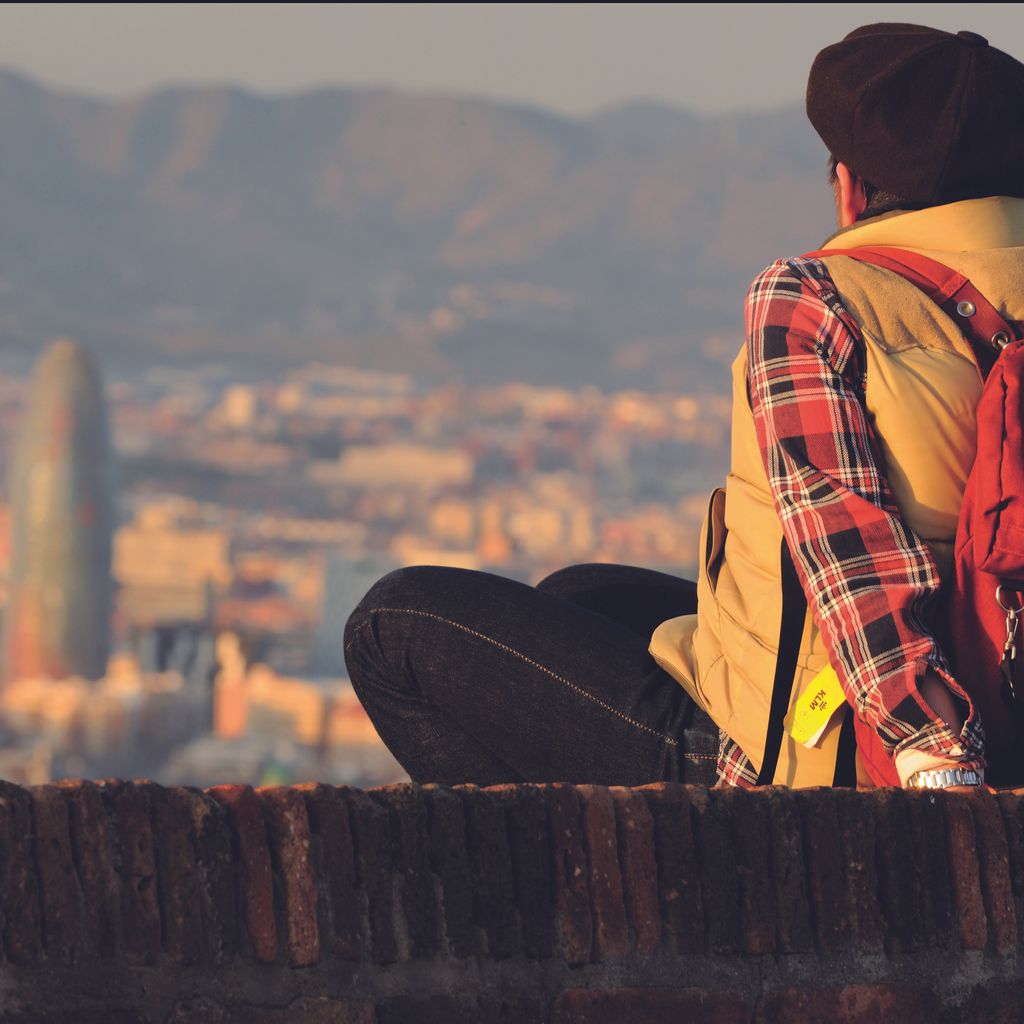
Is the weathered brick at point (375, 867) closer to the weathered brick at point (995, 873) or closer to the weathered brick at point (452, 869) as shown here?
the weathered brick at point (452, 869)

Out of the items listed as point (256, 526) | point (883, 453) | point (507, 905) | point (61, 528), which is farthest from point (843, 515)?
point (256, 526)

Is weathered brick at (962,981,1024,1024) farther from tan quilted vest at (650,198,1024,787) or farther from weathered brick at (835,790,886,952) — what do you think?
tan quilted vest at (650,198,1024,787)

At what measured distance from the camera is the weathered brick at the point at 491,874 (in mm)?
1066

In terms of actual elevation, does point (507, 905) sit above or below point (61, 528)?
below

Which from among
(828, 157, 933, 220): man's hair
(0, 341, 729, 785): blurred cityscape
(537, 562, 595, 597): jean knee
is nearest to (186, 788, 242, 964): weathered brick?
(828, 157, 933, 220): man's hair

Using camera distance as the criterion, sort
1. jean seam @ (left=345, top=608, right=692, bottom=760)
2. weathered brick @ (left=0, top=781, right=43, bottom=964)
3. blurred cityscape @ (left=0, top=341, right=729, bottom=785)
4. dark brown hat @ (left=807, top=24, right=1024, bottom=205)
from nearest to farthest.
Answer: weathered brick @ (left=0, top=781, right=43, bottom=964) → dark brown hat @ (left=807, top=24, right=1024, bottom=205) → jean seam @ (left=345, top=608, right=692, bottom=760) → blurred cityscape @ (left=0, top=341, right=729, bottom=785)

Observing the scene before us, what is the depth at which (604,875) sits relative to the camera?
1093 mm

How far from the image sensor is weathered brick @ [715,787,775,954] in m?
1.11

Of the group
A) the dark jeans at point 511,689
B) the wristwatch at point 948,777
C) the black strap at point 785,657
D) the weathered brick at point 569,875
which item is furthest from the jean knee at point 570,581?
the weathered brick at point 569,875

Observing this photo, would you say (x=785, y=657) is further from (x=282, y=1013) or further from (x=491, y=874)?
(x=282, y=1013)

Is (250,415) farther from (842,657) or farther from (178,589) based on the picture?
(842,657)

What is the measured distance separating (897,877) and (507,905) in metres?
0.24

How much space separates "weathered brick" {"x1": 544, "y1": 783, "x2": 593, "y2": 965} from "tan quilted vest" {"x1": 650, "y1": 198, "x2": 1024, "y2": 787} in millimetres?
274

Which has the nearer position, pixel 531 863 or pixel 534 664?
pixel 531 863
